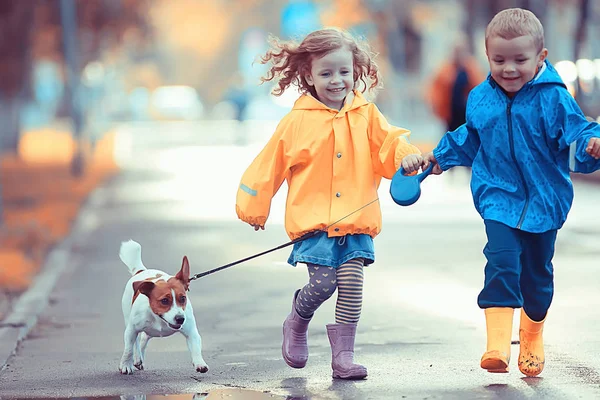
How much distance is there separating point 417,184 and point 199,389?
1.35 metres

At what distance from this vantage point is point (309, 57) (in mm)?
6215

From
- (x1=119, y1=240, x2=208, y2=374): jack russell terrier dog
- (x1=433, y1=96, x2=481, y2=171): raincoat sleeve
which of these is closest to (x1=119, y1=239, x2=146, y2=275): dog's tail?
(x1=119, y1=240, x2=208, y2=374): jack russell terrier dog

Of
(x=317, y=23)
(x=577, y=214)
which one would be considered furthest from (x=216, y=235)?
(x=317, y=23)

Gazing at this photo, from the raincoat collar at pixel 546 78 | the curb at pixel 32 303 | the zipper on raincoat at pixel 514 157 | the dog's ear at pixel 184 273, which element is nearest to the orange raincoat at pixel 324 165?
the dog's ear at pixel 184 273

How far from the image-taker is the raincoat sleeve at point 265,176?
6.10 meters

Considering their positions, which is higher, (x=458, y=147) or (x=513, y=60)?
(x=513, y=60)

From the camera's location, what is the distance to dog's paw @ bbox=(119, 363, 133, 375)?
6410 mm

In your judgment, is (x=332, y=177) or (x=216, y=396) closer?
(x=216, y=396)

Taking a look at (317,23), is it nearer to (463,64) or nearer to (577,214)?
(463,64)

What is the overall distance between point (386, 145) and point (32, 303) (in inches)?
165

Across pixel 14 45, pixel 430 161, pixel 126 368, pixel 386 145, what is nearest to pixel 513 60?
pixel 430 161

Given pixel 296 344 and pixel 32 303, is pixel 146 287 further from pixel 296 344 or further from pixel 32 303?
pixel 32 303

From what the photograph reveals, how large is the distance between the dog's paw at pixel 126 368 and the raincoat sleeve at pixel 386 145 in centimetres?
154

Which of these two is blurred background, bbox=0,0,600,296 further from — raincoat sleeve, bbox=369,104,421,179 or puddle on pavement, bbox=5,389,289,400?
puddle on pavement, bbox=5,389,289,400
